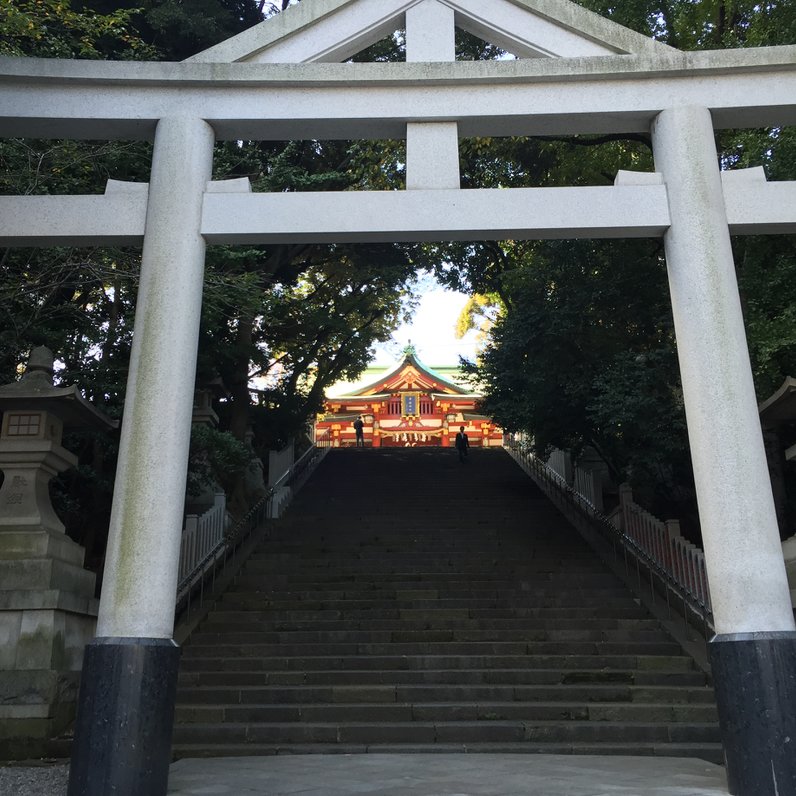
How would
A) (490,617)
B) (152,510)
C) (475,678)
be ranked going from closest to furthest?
(152,510), (475,678), (490,617)

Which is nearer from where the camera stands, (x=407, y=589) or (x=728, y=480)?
(x=728, y=480)

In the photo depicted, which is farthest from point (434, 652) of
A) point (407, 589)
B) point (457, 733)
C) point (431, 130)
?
point (431, 130)

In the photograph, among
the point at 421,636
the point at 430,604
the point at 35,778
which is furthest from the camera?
the point at 430,604

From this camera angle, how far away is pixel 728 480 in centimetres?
518

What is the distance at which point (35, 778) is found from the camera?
5.58 metres

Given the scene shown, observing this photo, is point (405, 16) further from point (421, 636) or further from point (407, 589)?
point (407, 589)

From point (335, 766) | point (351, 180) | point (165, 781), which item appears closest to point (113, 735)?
point (165, 781)

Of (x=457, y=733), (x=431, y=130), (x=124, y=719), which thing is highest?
(x=431, y=130)

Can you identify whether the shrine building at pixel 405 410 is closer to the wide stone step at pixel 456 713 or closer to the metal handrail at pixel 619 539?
the metal handrail at pixel 619 539

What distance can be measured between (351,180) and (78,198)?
10.8m

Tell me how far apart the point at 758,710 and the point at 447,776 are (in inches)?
83.5

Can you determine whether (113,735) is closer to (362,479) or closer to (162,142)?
(162,142)

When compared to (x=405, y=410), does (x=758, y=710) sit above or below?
below

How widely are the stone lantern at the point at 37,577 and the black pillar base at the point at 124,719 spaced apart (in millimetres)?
1800
